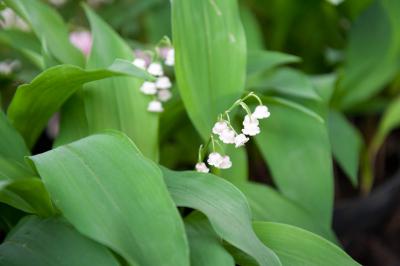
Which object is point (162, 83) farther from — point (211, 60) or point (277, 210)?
point (277, 210)

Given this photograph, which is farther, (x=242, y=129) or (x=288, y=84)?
(x=288, y=84)

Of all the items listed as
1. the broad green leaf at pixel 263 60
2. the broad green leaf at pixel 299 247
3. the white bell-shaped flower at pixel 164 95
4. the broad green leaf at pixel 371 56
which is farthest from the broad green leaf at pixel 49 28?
the broad green leaf at pixel 371 56

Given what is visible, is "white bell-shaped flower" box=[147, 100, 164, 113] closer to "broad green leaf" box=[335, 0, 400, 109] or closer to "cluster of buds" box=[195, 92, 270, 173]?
"cluster of buds" box=[195, 92, 270, 173]

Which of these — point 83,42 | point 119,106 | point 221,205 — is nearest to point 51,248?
point 221,205

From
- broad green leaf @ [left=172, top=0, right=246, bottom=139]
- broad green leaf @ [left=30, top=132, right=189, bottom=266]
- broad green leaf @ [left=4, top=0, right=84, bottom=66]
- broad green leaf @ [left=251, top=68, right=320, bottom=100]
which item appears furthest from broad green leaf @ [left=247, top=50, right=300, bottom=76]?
broad green leaf @ [left=30, top=132, right=189, bottom=266]

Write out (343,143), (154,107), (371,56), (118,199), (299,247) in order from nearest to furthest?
(118,199) → (299,247) → (154,107) → (343,143) → (371,56)

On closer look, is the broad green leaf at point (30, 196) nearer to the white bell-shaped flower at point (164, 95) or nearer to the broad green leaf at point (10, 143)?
the broad green leaf at point (10, 143)
